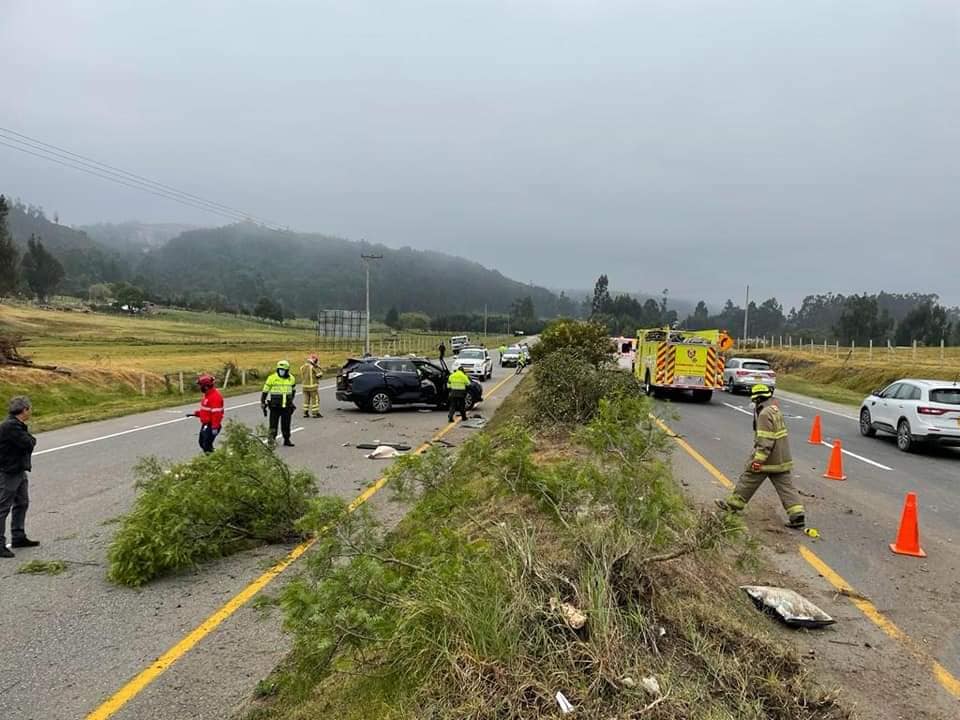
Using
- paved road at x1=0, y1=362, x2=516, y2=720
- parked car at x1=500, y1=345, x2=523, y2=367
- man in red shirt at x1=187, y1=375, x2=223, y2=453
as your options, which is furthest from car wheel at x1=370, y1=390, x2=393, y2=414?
parked car at x1=500, y1=345, x2=523, y2=367

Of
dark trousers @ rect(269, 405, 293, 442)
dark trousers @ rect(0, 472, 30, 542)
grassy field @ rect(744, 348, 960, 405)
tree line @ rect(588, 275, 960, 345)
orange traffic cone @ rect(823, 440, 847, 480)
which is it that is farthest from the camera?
tree line @ rect(588, 275, 960, 345)

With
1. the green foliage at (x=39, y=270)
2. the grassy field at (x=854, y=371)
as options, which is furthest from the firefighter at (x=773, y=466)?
the green foliage at (x=39, y=270)

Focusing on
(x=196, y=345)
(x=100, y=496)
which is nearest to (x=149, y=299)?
(x=196, y=345)

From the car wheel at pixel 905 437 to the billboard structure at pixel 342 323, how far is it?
54026mm

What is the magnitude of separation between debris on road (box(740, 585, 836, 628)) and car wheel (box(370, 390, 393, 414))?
1558 centimetres

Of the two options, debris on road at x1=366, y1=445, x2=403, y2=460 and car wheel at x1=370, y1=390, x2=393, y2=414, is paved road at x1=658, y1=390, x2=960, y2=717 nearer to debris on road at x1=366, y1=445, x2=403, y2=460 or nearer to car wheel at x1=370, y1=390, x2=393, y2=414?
debris on road at x1=366, y1=445, x2=403, y2=460

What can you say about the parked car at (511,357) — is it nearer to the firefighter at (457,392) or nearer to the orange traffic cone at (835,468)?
the firefighter at (457,392)

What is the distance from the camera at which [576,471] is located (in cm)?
513

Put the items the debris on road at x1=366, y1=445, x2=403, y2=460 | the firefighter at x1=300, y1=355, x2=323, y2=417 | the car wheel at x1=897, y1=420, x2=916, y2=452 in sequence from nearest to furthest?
the debris on road at x1=366, y1=445, x2=403, y2=460 → the car wheel at x1=897, y1=420, x2=916, y2=452 → the firefighter at x1=300, y1=355, x2=323, y2=417

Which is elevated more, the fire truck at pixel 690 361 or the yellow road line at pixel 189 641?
the fire truck at pixel 690 361

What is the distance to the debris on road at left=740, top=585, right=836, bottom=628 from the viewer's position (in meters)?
4.96

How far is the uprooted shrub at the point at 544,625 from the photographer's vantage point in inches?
127

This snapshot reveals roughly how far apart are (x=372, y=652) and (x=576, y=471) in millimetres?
2025

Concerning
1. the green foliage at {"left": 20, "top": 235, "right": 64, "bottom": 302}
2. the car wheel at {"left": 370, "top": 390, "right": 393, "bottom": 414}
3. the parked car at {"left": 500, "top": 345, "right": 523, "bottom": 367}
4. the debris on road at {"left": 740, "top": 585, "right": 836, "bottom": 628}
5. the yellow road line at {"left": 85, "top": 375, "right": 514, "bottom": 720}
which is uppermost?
the green foliage at {"left": 20, "top": 235, "right": 64, "bottom": 302}
